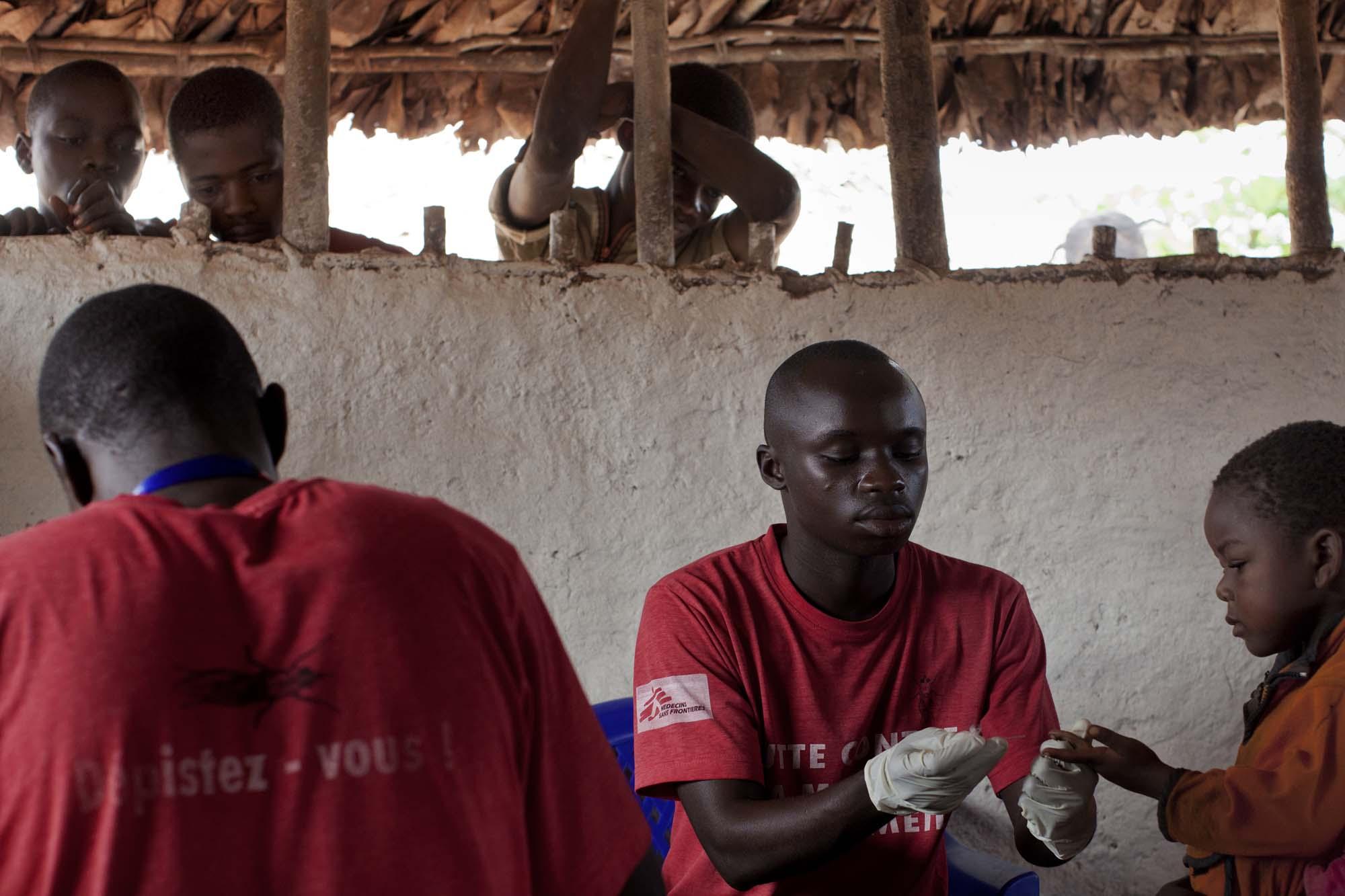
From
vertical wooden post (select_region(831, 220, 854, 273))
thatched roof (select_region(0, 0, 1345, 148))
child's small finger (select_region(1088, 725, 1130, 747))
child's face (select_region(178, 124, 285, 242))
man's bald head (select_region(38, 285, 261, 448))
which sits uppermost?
thatched roof (select_region(0, 0, 1345, 148))

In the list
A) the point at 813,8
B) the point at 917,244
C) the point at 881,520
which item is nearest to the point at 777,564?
the point at 881,520

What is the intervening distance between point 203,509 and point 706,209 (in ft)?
7.65

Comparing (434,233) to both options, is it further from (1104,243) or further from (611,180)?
(1104,243)

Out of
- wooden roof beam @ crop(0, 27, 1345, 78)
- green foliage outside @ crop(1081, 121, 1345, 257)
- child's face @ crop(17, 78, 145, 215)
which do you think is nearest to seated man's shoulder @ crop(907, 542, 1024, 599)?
child's face @ crop(17, 78, 145, 215)

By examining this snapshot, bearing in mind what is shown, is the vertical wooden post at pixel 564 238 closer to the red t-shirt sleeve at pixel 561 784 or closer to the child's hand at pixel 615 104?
the child's hand at pixel 615 104

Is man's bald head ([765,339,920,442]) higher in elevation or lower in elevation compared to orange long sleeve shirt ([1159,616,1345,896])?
higher

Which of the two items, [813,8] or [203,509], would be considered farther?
[813,8]

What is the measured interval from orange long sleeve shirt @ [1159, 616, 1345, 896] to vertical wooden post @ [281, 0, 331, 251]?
6.06 ft

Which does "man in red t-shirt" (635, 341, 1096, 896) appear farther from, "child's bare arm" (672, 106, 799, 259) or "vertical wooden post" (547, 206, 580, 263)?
"child's bare arm" (672, 106, 799, 259)

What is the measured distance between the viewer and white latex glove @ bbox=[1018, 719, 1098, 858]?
1.92m

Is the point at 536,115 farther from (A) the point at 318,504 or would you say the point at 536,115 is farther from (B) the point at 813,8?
(A) the point at 318,504

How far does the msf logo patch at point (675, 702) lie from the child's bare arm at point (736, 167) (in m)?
1.42

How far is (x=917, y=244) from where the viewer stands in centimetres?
282

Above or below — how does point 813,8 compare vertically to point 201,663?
above
